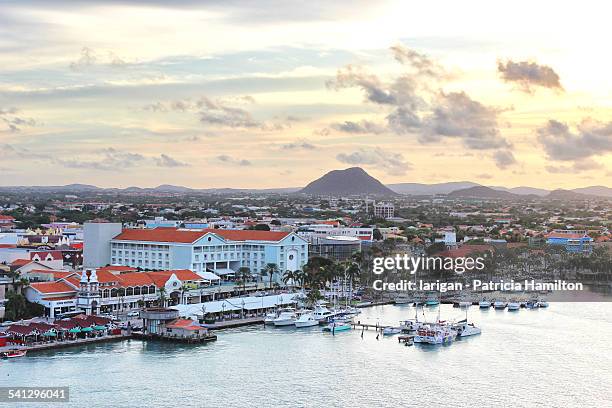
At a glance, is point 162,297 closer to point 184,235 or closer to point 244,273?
point 184,235

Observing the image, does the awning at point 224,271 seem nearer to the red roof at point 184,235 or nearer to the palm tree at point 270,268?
the palm tree at point 270,268

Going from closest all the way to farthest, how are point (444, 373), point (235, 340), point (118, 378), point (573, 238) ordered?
point (118, 378) → point (444, 373) → point (235, 340) → point (573, 238)

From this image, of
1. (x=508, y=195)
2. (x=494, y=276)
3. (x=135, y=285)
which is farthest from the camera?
(x=508, y=195)

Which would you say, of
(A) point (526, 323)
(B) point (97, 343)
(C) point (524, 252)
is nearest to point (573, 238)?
(C) point (524, 252)

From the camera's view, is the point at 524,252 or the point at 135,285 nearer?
the point at 135,285

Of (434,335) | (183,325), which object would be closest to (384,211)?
(434,335)

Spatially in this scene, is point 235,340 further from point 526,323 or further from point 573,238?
point 573,238

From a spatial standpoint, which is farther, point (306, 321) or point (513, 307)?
point (513, 307)
